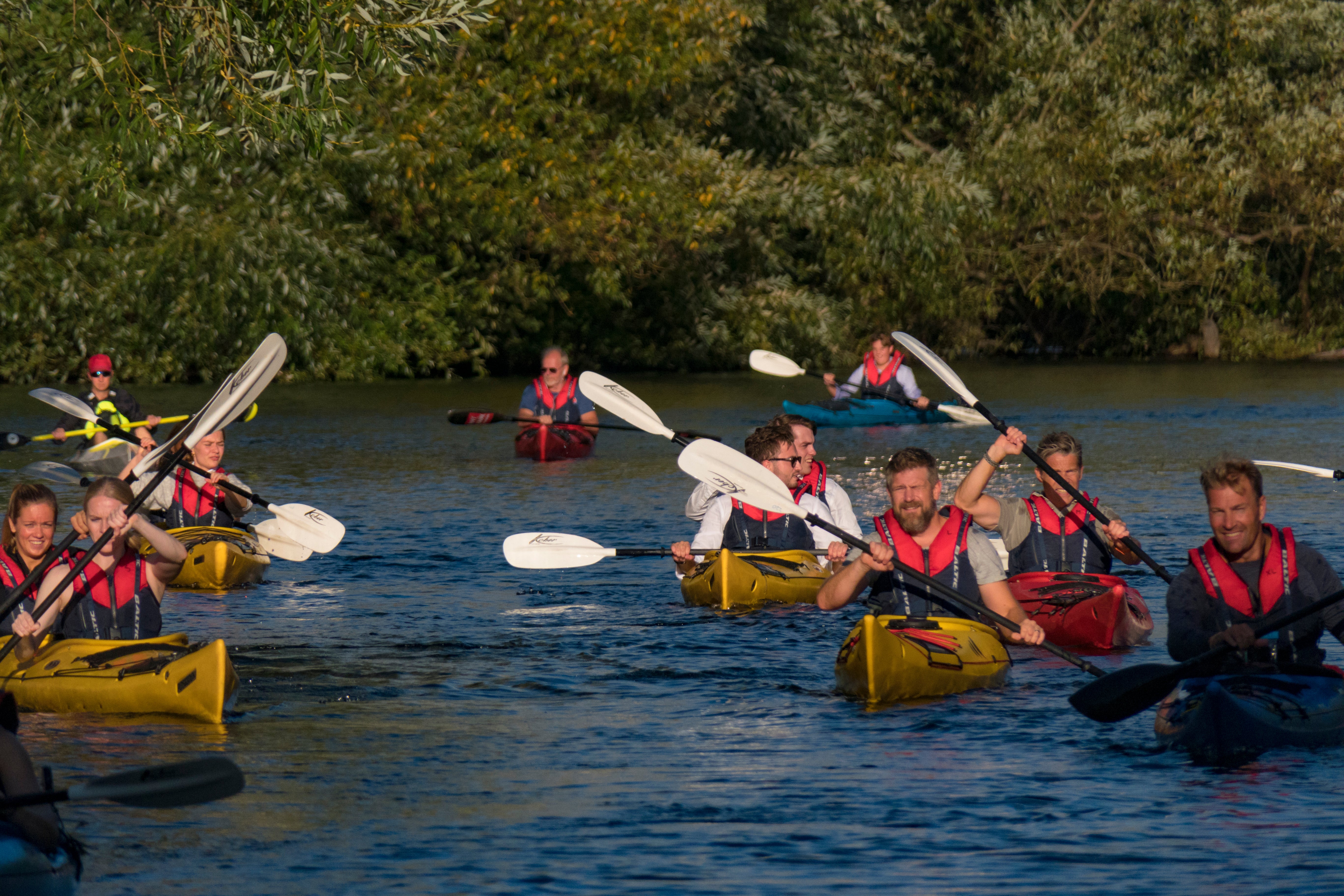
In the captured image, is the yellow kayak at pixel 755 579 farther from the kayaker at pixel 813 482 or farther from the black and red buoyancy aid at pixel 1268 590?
the black and red buoyancy aid at pixel 1268 590

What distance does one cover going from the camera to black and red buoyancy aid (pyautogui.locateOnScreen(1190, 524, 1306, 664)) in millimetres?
6082

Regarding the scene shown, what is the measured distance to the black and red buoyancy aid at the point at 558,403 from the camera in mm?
16578

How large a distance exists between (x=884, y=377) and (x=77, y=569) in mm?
13650

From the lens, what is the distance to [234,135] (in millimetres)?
11656

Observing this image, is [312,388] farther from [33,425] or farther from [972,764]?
[972,764]

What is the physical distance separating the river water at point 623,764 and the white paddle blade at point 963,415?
5.62 meters

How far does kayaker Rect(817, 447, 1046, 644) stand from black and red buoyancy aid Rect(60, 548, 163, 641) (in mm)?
2481

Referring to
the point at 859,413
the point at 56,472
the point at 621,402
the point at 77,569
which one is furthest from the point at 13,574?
the point at 859,413

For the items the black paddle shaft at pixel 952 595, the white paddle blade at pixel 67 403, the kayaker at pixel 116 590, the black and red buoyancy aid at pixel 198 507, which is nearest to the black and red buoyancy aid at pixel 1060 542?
the black paddle shaft at pixel 952 595

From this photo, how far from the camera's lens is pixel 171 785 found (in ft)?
14.5

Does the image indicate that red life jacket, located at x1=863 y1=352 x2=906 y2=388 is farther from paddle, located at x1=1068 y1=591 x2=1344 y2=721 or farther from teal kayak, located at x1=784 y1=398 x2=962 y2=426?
paddle, located at x1=1068 y1=591 x2=1344 y2=721

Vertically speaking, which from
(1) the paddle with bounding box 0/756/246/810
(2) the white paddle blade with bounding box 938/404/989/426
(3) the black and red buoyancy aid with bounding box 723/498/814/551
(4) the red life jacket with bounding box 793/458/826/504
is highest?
(2) the white paddle blade with bounding box 938/404/989/426

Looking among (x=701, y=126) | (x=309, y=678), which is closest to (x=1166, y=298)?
(x=701, y=126)

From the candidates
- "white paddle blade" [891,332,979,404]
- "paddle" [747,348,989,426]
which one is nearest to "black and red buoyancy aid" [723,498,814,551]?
"white paddle blade" [891,332,979,404]
